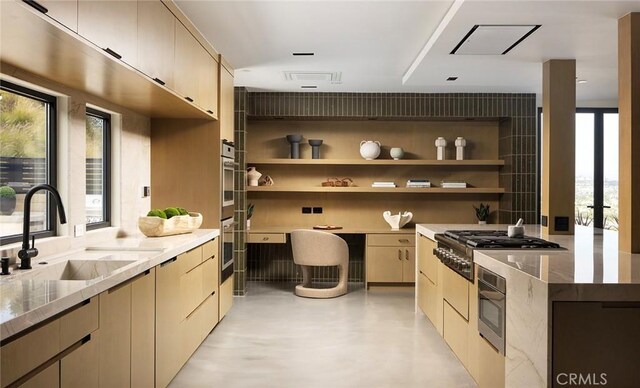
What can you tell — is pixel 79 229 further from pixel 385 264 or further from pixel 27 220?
pixel 385 264

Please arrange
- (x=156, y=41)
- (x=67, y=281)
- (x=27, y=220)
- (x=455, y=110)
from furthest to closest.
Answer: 1. (x=455, y=110)
2. (x=156, y=41)
3. (x=27, y=220)
4. (x=67, y=281)

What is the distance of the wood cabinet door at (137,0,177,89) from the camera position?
9.52 ft

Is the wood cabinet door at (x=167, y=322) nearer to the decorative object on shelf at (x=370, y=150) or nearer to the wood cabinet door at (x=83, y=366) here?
the wood cabinet door at (x=83, y=366)

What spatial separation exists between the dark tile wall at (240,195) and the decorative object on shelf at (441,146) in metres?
2.38

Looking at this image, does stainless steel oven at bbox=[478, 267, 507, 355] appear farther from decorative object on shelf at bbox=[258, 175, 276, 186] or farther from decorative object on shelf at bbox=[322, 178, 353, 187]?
decorative object on shelf at bbox=[258, 175, 276, 186]

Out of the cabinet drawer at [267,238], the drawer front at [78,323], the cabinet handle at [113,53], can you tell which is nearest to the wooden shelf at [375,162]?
the cabinet drawer at [267,238]

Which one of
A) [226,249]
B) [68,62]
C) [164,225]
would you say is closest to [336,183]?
[226,249]

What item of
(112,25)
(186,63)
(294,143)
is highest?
(186,63)

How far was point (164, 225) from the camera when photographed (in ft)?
12.6

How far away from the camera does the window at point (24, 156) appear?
9.03ft

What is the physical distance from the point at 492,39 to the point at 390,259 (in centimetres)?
320

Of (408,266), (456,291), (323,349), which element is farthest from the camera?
(408,266)

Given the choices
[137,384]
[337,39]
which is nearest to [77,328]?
[137,384]

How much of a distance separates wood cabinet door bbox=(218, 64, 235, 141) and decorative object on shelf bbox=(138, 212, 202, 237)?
0.99m
